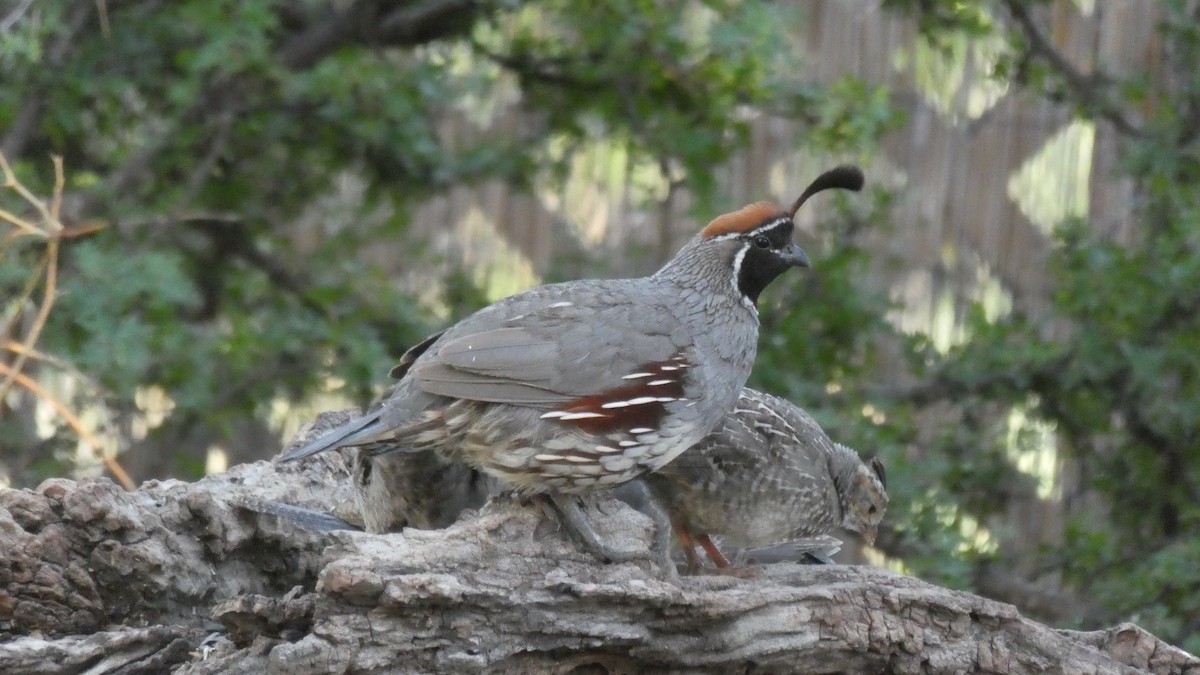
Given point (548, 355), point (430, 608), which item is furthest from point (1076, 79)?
point (430, 608)

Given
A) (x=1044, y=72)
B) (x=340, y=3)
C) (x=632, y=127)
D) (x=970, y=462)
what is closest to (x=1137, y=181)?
(x=1044, y=72)

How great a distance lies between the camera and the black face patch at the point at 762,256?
379 centimetres

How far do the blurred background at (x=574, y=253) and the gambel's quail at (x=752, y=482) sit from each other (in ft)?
2.88

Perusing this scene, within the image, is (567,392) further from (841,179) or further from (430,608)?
(841,179)

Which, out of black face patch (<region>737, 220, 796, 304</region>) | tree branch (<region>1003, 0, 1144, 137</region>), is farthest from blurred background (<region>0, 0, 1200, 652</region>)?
black face patch (<region>737, 220, 796, 304</region>)

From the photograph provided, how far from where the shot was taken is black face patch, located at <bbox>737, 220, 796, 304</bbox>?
379cm

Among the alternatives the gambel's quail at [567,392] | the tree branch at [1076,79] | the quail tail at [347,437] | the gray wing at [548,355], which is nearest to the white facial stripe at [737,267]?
the gambel's quail at [567,392]

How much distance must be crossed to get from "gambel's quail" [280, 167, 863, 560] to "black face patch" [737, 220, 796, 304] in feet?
0.60

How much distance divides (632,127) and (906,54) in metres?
1.97

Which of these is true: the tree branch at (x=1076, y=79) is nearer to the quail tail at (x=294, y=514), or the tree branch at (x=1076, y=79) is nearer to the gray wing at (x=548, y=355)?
the gray wing at (x=548, y=355)

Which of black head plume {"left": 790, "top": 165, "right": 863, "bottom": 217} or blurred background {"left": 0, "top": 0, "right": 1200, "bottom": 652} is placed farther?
blurred background {"left": 0, "top": 0, "right": 1200, "bottom": 652}

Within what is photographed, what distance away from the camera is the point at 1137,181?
5988 mm

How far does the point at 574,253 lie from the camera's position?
617 cm

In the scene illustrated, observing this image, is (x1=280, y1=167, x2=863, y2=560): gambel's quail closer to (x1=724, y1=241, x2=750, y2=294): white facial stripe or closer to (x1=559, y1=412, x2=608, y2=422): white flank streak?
(x1=559, y1=412, x2=608, y2=422): white flank streak
